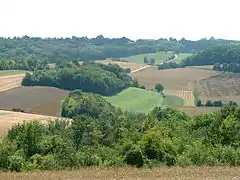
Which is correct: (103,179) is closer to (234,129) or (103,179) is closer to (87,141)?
(234,129)

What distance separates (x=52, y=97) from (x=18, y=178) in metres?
78.8

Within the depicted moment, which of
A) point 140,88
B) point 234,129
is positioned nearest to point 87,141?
point 234,129

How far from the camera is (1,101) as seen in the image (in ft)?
307

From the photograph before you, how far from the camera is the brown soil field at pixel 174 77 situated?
122500mm

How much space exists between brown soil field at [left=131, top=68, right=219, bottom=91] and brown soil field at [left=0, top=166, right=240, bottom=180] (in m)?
92.2

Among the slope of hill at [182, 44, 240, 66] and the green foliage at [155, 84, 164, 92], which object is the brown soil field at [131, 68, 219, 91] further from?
the slope of hill at [182, 44, 240, 66]

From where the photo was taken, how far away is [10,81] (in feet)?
380

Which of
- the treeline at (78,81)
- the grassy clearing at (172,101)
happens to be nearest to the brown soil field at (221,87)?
the grassy clearing at (172,101)

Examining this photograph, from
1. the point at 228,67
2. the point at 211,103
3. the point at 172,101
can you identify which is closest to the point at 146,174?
the point at 211,103

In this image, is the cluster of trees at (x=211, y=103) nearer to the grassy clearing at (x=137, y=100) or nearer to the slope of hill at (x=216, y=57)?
the grassy clearing at (x=137, y=100)

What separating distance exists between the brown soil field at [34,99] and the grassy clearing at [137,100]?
12.1 metres

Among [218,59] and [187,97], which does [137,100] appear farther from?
[218,59]

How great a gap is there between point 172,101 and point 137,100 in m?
7.53

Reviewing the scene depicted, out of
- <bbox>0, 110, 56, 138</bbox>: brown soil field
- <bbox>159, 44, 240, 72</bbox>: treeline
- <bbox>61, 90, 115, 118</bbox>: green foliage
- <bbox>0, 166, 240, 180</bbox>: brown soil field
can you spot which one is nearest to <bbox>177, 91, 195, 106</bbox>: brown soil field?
<bbox>61, 90, 115, 118</bbox>: green foliage
